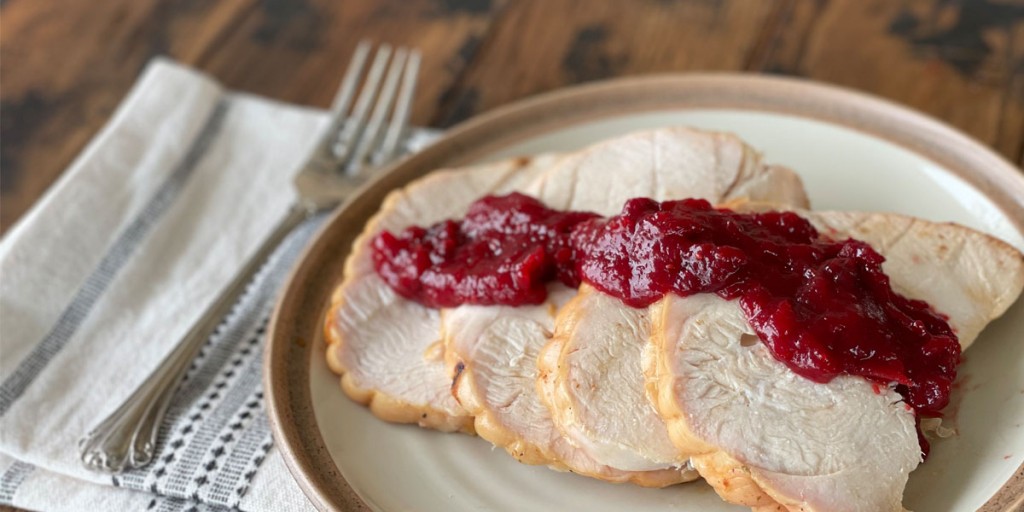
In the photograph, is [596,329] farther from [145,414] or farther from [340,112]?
[340,112]

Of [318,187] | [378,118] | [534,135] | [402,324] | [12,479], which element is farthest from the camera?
[378,118]

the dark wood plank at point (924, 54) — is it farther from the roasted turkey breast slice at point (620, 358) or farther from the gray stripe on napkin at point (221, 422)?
the gray stripe on napkin at point (221, 422)

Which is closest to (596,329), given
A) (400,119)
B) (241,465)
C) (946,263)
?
(946,263)

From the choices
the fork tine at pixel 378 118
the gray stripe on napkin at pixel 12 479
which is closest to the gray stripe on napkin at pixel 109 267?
the gray stripe on napkin at pixel 12 479

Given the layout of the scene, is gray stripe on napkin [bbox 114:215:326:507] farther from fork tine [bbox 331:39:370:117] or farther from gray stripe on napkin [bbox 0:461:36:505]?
fork tine [bbox 331:39:370:117]

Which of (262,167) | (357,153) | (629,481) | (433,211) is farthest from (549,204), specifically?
(262,167)

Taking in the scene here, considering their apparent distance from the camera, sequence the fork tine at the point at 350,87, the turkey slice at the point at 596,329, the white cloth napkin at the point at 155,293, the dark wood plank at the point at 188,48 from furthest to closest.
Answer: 1. the dark wood plank at the point at 188,48
2. the fork tine at the point at 350,87
3. the white cloth napkin at the point at 155,293
4. the turkey slice at the point at 596,329
